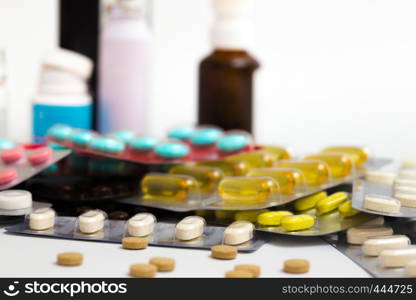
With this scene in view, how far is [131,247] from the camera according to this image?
2.27 ft

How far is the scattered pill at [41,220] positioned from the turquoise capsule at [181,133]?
14.6 inches

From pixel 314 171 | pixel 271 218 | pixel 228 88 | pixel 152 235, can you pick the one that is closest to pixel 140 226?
pixel 152 235

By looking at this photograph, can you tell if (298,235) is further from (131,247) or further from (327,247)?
(131,247)

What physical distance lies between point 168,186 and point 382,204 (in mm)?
229

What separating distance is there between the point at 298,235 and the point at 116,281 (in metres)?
0.19

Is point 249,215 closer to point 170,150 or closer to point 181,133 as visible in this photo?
point 170,150

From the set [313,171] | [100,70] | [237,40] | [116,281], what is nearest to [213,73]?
[237,40]

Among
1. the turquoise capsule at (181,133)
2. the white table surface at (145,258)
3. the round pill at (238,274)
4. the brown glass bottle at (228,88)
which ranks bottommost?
the white table surface at (145,258)

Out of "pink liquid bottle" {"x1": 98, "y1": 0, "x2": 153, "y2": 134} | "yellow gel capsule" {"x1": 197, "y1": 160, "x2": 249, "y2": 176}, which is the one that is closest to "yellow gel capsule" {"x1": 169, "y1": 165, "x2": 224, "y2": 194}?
"yellow gel capsule" {"x1": 197, "y1": 160, "x2": 249, "y2": 176}

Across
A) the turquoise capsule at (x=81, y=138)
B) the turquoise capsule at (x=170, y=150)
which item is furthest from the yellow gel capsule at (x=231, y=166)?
the turquoise capsule at (x=81, y=138)

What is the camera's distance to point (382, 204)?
0.71 m

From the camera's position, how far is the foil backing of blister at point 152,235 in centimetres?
70

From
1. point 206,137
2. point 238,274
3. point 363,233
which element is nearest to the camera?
point 238,274

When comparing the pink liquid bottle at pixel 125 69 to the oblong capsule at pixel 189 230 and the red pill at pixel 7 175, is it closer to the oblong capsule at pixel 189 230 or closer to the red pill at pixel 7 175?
the red pill at pixel 7 175
